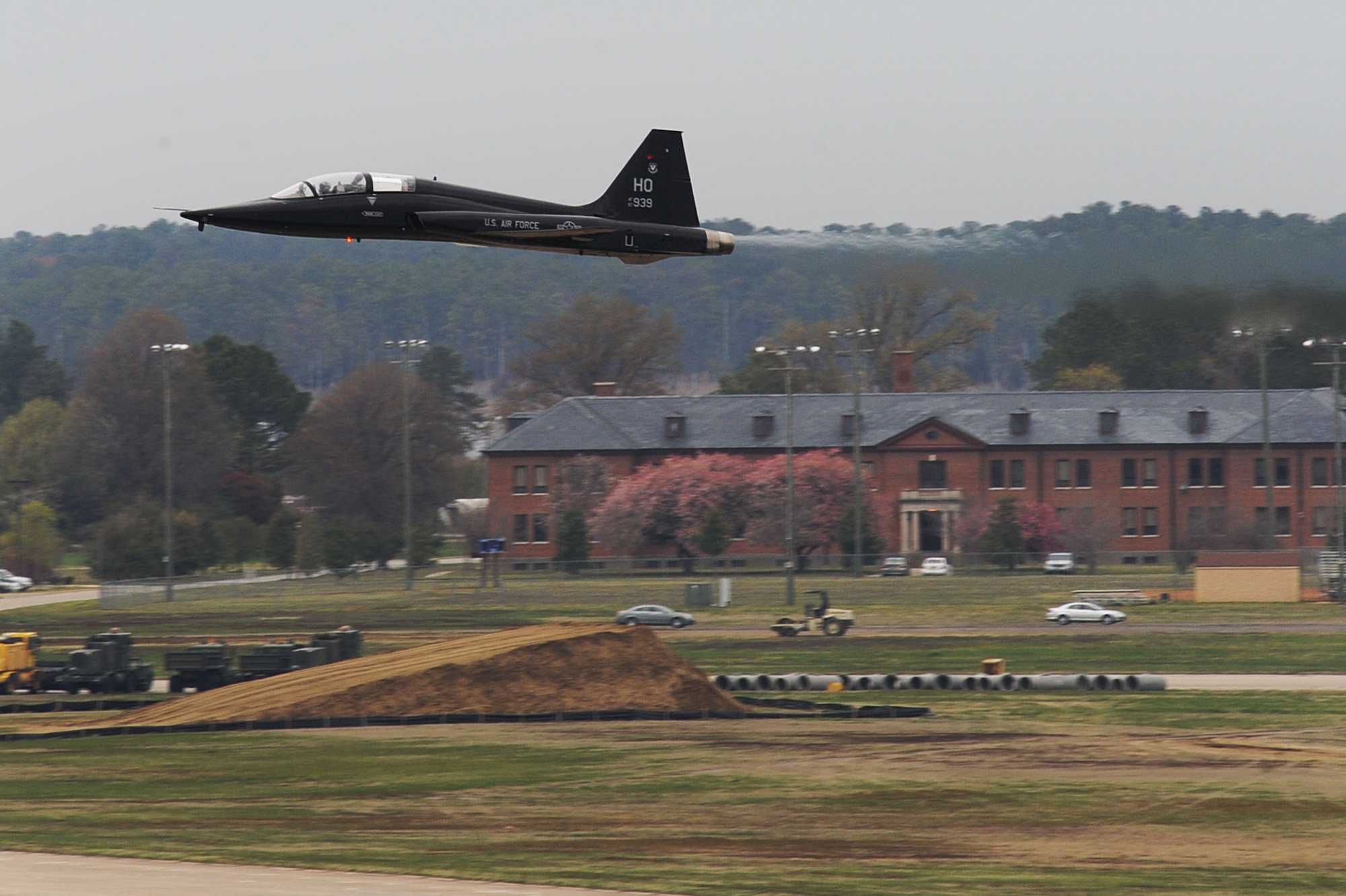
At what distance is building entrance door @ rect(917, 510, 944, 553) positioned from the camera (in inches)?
4451

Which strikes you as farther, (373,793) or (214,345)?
(214,345)

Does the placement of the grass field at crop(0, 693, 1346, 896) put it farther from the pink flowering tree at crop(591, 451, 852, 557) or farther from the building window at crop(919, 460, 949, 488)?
the building window at crop(919, 460, 949, 488)

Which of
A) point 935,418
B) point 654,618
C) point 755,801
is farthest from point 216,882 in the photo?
point 935,418

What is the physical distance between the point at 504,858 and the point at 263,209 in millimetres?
17641

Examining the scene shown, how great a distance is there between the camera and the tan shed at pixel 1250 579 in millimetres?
76938

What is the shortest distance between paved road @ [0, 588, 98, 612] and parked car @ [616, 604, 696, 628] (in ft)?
128

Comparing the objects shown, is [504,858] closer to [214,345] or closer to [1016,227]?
[1016,227]

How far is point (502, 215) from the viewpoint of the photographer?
3653 centimetres

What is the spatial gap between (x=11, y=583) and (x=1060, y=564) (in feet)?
232

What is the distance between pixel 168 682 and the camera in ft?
169

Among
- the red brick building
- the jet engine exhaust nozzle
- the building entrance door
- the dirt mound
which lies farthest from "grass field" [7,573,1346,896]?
the red brick building

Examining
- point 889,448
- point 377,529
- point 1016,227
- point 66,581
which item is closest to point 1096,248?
point 1016,227

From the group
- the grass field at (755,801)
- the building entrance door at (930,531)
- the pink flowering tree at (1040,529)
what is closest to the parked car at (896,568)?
the building entrance door at (930,531)

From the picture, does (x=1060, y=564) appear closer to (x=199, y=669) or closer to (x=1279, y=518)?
(x=1279, y=518)
